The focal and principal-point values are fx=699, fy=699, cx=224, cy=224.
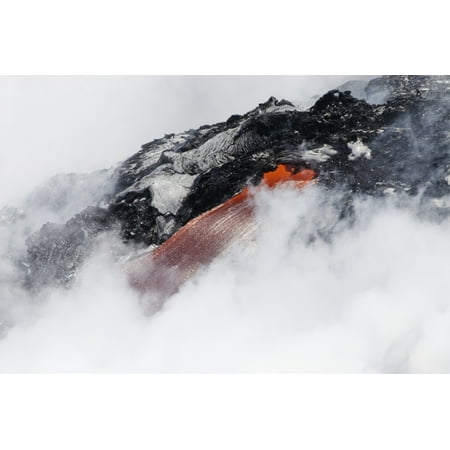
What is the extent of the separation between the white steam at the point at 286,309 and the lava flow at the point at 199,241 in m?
0.08

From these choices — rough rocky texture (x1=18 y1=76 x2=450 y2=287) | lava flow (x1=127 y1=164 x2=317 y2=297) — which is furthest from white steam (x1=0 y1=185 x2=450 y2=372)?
rough rocky texture (x1=18 y1=76 x2=450 y2=287)

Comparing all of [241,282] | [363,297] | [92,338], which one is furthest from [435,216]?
[92,338]

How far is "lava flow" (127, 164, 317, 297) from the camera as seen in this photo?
189 inches

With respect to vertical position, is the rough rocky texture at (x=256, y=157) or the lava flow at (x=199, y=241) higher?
the rough rocky texture at (x=256, y=157)

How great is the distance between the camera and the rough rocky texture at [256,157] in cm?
487

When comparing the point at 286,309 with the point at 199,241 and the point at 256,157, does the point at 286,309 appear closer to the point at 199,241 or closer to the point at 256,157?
the point at 199,241

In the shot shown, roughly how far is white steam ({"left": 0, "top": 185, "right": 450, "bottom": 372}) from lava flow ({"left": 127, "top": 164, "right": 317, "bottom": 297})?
0.08 metres

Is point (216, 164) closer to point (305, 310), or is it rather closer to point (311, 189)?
point (311, 189)

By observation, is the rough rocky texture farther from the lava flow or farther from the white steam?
the white steam

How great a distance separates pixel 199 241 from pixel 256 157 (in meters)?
0.72

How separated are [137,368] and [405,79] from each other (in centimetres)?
275

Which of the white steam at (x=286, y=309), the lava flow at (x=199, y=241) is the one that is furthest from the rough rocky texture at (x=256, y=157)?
the white steam at (x=286, y=309)

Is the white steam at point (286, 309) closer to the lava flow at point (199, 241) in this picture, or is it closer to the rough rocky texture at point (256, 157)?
the lava flow at point (199, 241)

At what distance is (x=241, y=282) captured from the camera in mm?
4684
